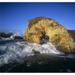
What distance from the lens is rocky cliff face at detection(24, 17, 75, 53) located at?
2.17m

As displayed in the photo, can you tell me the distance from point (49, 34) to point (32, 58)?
1.00 ft

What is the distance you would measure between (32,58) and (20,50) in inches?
5.9

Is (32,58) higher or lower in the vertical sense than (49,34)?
lower

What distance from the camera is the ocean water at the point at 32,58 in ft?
7.00

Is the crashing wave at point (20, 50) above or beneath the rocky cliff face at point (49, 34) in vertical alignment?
beneath

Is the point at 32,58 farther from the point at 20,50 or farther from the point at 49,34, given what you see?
the point at 49,34

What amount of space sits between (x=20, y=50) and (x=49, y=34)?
0.34 m

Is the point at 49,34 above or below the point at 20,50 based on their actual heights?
above

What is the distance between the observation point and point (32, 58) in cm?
216

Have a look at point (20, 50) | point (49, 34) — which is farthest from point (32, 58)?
point (49, 34)

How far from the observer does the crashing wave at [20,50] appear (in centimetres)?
215

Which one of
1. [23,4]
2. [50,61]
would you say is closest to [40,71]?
[50,61]

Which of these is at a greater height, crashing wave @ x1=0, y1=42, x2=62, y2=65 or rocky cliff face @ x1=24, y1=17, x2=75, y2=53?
rocky cliff face @ x1=24, y1=17, x2=75, y2=53

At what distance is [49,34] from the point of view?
85.9 inches
